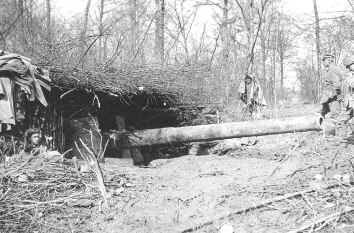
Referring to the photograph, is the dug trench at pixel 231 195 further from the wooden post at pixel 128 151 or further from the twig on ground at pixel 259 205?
the wooden post at pixel 128 151

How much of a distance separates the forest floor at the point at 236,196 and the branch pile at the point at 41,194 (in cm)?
32

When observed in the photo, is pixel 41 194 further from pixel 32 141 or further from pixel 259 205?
pixel 259 205

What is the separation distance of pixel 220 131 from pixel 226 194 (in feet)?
12.3

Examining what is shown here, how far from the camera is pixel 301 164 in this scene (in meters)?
7.09

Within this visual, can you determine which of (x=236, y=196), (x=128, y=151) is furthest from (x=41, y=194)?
(x=128, y=151)

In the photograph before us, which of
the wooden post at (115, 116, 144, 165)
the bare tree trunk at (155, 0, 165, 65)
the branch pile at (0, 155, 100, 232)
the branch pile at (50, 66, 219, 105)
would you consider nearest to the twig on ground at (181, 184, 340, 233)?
the branch pile at (0, 155, 100, 232)

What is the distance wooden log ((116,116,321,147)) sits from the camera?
30.8 feet

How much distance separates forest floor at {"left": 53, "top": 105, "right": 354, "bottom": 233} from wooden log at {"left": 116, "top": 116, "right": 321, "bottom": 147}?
3.85 ft

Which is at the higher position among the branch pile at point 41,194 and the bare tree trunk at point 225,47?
the bare tree trunk at point 225,47

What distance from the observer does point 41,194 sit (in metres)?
6.20

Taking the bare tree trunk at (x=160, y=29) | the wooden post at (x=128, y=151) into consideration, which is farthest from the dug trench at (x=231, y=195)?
the bare tree trunk at (x=160, y=29)

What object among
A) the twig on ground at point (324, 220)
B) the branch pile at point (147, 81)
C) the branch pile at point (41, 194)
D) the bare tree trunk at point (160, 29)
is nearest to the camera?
the twig on ground at point (324, 220)

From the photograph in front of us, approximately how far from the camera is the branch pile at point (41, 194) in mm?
5641

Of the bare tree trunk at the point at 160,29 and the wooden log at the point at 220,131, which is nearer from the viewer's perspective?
the wooden log at the point at 220,131
